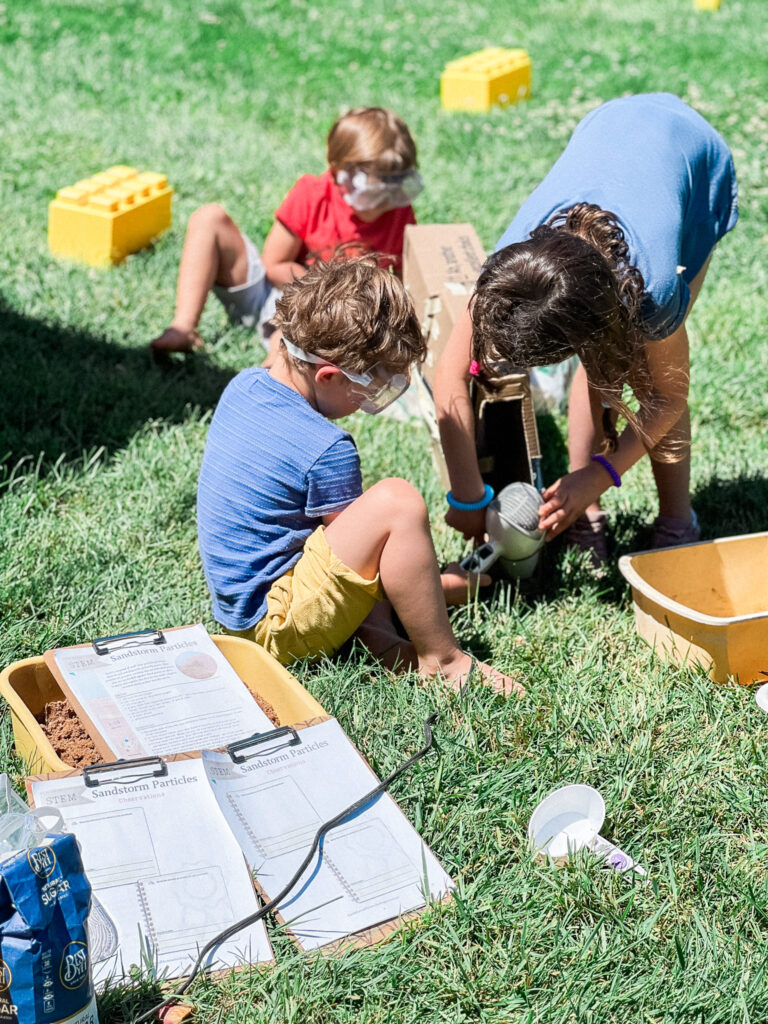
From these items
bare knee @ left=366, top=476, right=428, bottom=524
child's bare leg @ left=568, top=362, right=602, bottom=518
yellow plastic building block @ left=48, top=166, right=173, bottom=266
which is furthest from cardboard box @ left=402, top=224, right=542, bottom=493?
yellow plastic building block @ left=48, top=166, right=173, bottom=266

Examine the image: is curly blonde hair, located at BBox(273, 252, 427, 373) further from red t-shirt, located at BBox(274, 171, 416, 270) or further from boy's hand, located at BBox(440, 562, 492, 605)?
red t-shirt, located at BBox(274, 171, 416, 270)

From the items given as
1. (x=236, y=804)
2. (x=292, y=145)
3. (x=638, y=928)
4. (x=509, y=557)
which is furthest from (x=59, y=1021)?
(x=292, y=145)

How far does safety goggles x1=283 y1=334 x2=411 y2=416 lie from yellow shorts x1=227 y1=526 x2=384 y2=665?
0.99 feet

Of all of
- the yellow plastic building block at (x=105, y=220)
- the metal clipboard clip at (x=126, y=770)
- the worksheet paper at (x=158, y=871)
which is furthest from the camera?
the yellow plastic building block at (x=105, y=220)

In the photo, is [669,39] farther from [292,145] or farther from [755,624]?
[755,624]

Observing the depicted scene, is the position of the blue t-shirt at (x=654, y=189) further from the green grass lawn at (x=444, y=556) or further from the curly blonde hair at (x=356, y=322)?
the green grass lawn at (x=444, y=556)

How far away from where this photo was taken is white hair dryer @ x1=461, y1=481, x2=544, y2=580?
2.68 metres

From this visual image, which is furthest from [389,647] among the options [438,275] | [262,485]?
[438,275]

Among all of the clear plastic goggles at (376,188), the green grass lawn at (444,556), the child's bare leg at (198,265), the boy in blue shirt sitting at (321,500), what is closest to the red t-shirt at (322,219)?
the clear plastic goggles at (376,188)

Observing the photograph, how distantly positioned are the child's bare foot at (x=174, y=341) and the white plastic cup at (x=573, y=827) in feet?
7.60

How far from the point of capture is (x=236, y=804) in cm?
202

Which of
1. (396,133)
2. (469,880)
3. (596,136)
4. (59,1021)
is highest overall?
(596,136)

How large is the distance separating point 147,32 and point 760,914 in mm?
7510

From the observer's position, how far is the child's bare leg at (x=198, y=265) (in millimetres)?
3926
